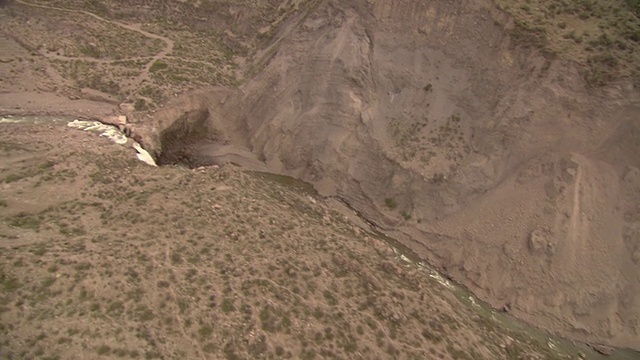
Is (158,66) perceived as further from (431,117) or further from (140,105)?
(431,117)

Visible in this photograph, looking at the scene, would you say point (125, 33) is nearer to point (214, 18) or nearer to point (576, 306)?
point (214, 18)

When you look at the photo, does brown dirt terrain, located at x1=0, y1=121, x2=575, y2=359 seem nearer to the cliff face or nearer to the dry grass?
the cliff face

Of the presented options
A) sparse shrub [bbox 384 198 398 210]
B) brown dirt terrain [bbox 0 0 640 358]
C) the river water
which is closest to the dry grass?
brown dirt terrain [bbox 0 0 640 358]

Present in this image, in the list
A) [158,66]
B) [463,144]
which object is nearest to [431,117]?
[463,144]

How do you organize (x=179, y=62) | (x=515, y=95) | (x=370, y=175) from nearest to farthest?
1. (x=515, y=95)
2. (x=370, y=175)
3. (x=179, y=62)

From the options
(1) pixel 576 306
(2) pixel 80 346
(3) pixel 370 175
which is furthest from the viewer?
(3) pixel 370 175

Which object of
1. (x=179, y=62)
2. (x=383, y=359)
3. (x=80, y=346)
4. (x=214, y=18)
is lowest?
(x=80, y=346)

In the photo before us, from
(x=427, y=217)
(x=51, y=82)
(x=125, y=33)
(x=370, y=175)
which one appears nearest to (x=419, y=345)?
Result: (x=427, y=217)

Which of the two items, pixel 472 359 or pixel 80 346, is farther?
pixel 472 359
